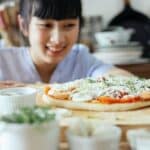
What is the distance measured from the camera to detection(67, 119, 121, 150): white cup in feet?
2.35

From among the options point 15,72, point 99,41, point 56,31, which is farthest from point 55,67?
point 99,41

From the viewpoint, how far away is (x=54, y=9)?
1.45 m

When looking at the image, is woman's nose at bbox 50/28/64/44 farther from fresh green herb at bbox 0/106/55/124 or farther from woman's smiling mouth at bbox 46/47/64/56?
fresh green herb at bbox 0/106/55/124

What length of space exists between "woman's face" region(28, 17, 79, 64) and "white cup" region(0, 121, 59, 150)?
768 millimetres

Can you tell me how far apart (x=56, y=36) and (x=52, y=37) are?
0.02 meters

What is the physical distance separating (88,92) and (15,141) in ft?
1.42

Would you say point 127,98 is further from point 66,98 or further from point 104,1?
point 104,1

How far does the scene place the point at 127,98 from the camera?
108cm

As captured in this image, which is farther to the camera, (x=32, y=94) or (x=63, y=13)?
(x=63, y=13)

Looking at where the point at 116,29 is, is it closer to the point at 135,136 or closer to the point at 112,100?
the point at 112,100

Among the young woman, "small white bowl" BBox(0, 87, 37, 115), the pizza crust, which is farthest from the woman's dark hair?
"small white bowl" BBox(0, 87, 37, 115)

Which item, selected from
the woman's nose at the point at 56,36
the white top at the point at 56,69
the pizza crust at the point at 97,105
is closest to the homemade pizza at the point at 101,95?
the pizza crust at the point at 97,105

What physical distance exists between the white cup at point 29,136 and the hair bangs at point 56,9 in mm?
780

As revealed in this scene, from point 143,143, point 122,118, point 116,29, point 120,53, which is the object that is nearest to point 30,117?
point 143,143
